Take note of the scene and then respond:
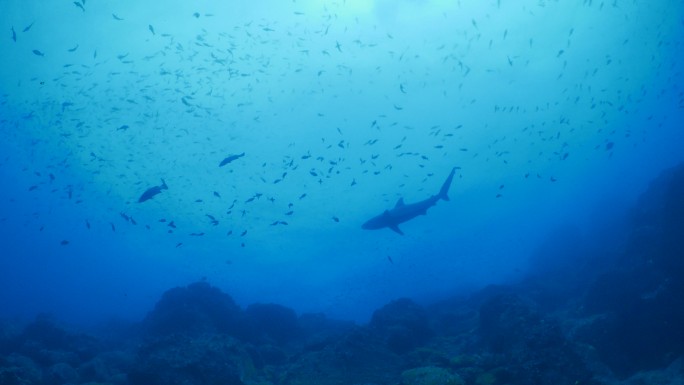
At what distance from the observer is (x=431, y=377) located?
774cm

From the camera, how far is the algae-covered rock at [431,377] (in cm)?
759

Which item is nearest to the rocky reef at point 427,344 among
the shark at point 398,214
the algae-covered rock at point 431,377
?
the algae-covered rock at point 431,377

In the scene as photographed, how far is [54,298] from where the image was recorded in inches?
5399

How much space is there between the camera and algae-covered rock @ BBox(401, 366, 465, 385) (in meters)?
7.59

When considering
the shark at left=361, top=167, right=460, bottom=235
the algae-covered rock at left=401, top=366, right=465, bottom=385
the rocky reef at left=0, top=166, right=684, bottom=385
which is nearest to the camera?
the algae-covered rock at left=401, top=366, right=465, bottom=385

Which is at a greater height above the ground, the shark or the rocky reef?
the shark

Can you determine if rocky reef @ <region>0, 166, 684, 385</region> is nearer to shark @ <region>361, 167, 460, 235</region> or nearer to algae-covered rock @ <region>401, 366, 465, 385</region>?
algae-covered rock @ <region>401, 366, 465, 385</region>

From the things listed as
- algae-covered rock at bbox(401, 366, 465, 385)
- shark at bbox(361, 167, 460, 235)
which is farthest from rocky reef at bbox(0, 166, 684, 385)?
shark at bbox(361, 167, 460, 235)

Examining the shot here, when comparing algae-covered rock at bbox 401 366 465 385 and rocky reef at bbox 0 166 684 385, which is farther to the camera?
rocky reef at bbox 0 166 684 385

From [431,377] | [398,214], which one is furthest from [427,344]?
[431,377]

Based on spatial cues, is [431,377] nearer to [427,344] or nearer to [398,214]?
[427,344]

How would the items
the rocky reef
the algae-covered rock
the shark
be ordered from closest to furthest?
the algae-covered rock < the rocky reef < the shark

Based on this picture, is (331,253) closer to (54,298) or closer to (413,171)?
(413,171)

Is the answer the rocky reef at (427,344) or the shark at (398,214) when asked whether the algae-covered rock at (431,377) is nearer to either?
the rocky reef at (427,344)
